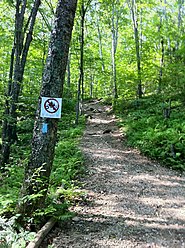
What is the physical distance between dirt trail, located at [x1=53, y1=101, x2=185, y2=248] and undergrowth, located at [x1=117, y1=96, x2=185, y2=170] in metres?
0.44

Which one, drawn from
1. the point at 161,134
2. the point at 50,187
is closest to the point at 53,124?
the point at 50,187

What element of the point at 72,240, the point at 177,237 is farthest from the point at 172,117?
the point at 72,240

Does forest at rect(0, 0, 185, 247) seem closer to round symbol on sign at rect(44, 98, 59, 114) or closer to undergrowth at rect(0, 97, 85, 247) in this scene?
undergrowth at rect(0, 97, 85, 247)

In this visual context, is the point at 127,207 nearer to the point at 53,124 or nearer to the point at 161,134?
the point at 53,124

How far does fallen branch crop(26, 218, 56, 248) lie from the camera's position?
3.40m

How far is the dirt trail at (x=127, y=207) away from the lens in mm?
3777

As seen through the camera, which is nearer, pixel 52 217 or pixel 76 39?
pixel 52 217

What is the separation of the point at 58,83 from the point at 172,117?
337 inches

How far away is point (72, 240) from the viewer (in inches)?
148

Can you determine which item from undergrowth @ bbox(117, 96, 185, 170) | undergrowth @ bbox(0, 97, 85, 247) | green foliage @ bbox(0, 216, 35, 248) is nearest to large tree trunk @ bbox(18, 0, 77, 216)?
undergrowth @ bbox(0, 97, 85, 247)

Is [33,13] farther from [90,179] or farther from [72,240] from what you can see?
[72,240]

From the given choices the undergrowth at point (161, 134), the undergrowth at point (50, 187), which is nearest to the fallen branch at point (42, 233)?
the undergrowth at point (50, 187)

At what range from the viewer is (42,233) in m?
3.68

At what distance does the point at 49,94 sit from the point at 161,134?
583 centimetres
